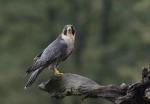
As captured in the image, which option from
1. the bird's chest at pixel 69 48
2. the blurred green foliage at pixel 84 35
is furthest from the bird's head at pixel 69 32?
the blurred green foliage at pixel 84 35

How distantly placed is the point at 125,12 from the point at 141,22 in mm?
2149

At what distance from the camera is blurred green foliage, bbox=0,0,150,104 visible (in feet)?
129

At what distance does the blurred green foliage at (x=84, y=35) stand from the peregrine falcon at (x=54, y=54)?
80.2 ft

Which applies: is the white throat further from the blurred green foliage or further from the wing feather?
the blurred green foliage

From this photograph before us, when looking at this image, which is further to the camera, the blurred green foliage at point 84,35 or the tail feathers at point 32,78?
the blurred green foliage at point 84,35

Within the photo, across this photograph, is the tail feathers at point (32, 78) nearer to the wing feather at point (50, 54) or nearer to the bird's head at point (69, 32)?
the wing feather at point (50, 54)

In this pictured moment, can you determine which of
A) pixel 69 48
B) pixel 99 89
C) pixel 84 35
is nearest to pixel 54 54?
pixel 69 48

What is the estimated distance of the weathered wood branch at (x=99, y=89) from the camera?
1114 centimetres

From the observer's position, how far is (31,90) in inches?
1432

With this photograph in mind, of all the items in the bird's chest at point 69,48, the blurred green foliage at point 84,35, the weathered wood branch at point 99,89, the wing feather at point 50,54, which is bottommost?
the weathered wood branch at point 99,89

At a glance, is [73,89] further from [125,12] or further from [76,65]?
[125,12]

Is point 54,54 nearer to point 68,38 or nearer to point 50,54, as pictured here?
point 50,54

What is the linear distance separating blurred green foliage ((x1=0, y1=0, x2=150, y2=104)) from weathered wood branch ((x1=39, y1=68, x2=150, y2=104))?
25.1m

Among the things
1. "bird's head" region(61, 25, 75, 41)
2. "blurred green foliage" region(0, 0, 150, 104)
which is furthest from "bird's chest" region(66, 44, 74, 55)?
"blurred green foliage" region(0, 0, 150, 104)
